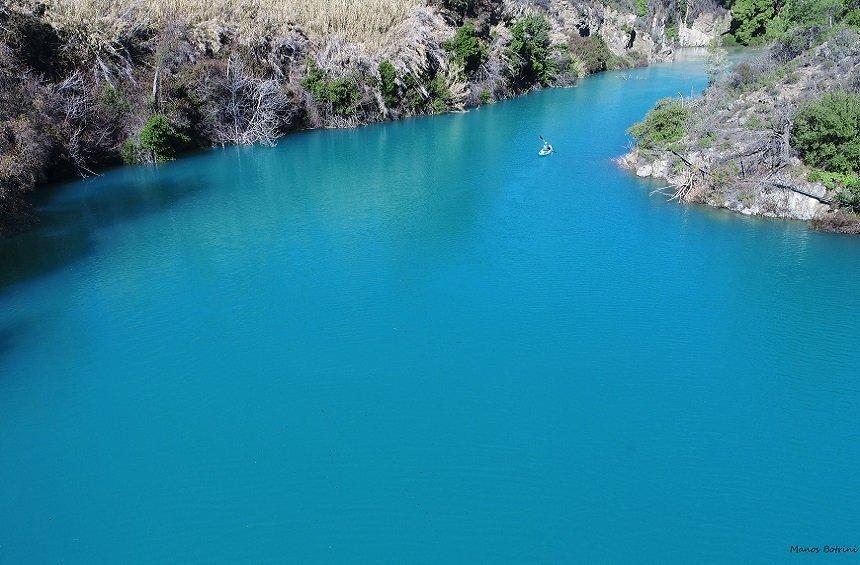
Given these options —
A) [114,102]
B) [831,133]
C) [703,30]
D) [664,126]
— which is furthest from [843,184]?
[703,30]

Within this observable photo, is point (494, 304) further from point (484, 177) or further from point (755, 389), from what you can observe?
point (484, 177)

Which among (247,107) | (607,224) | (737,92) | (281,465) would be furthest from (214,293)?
(737,92)

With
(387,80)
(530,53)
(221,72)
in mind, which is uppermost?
(530,53)

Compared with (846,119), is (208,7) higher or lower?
higher

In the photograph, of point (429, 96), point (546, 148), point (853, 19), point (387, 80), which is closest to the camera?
point (853, 19)

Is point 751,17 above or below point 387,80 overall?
above

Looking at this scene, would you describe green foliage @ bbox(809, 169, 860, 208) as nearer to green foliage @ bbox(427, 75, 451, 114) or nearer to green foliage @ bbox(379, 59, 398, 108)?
green foliage @ bbox(379, 59, 398, 108)

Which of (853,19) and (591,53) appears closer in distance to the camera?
(853,19)

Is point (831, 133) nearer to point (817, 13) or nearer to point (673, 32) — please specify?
point (817, 13)
